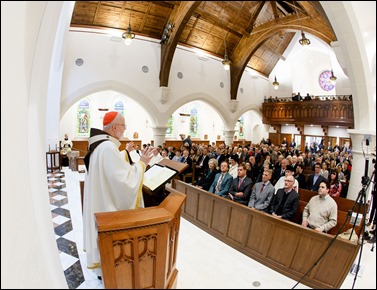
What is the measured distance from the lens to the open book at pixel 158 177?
0.91 meters

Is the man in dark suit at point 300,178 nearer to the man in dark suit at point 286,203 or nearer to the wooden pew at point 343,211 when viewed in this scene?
the wooden pew at point 343,211

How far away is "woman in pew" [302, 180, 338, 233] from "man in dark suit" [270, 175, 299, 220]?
0.31 metres

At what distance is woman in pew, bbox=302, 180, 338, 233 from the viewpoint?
4.88ft

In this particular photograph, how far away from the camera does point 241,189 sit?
326 centimetres

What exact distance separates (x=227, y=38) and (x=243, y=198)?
2.17 m

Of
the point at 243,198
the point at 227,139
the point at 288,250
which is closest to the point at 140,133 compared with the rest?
the point at 227,139

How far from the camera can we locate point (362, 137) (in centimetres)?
75

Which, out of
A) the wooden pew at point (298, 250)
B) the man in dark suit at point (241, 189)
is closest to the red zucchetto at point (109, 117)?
the wooden pew at point (298, 250)

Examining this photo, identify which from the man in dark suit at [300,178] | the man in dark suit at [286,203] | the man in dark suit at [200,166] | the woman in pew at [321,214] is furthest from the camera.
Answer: the man in dark suit at [200,166]

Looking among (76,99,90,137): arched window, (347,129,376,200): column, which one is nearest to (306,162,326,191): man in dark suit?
(347,129,376,200): column

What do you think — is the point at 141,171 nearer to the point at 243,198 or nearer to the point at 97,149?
the point at 97,149

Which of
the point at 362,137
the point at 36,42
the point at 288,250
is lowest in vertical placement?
the point at 288,250

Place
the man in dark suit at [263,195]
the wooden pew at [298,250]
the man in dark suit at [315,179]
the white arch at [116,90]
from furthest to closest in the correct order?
1. the man in dark suit at [315,179]
2. the white arch at [116,90]
3. the man in dark suit at [263,195]
4. the wooden pew at [298,250]

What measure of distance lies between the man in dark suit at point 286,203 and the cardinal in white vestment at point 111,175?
1798mm
